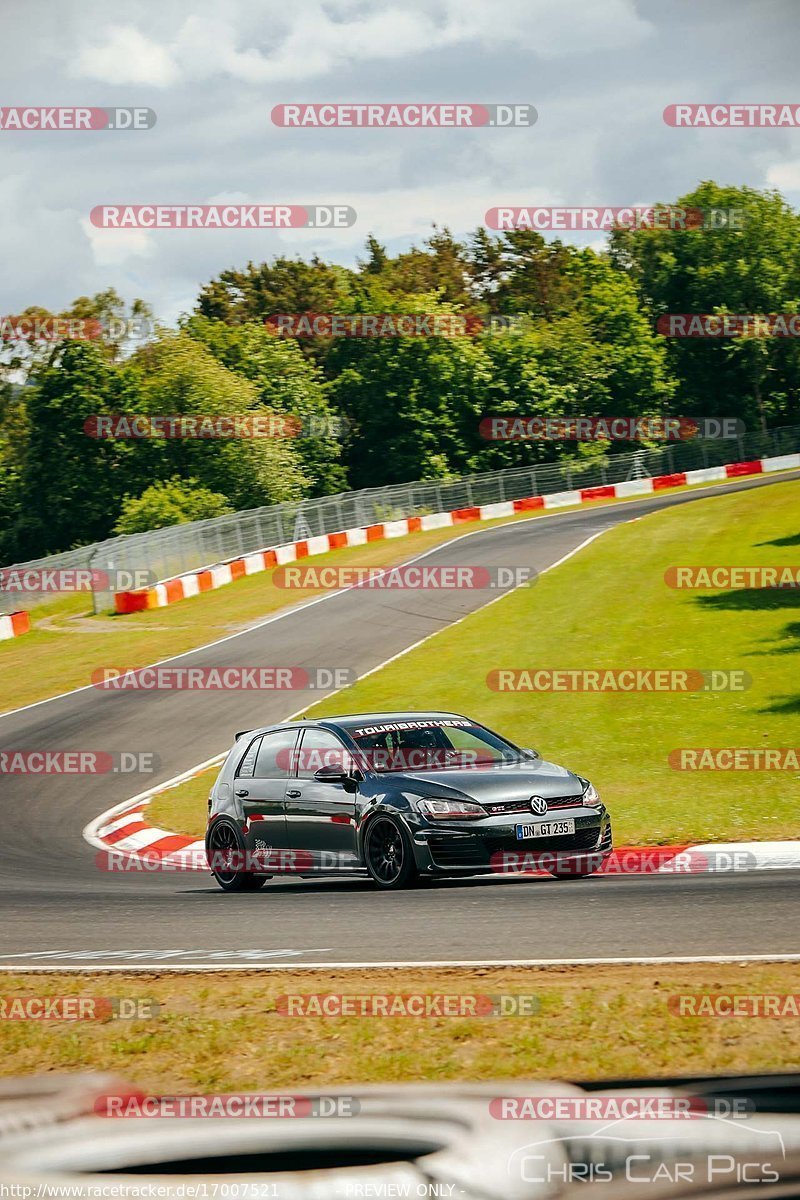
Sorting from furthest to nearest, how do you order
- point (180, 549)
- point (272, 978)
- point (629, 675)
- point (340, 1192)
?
point (180, 549)
point (629, 675)
point (272, 978)
point (340, 1192)

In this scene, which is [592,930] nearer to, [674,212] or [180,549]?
[180,549]

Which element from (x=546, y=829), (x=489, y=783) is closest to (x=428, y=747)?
(x=489, y=783)

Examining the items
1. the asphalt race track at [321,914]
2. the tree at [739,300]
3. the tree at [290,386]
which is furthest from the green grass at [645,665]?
the tree at [739,300]

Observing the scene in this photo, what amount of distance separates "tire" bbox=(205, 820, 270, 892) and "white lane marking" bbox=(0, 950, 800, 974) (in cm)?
415

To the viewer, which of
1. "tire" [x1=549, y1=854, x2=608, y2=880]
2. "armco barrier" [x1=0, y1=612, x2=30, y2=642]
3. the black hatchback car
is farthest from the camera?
"armco barrier" [x1=0, y1=612, x2=30, y2=642]

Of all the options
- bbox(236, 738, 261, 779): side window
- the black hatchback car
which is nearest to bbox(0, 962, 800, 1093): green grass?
the black hatchback car

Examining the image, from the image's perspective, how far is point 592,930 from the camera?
8.95m

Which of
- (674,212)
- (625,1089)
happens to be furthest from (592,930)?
(674,212)

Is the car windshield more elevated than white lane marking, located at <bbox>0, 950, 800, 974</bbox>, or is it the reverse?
the car windshield

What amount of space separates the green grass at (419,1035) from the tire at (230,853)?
503 centimetres

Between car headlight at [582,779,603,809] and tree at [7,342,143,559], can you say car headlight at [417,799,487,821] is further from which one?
tree at [7,342,143,559]

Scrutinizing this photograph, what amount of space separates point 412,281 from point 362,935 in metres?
83.6

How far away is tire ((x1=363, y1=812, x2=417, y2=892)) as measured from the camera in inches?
452

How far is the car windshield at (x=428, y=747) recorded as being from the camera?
12.4 metres
